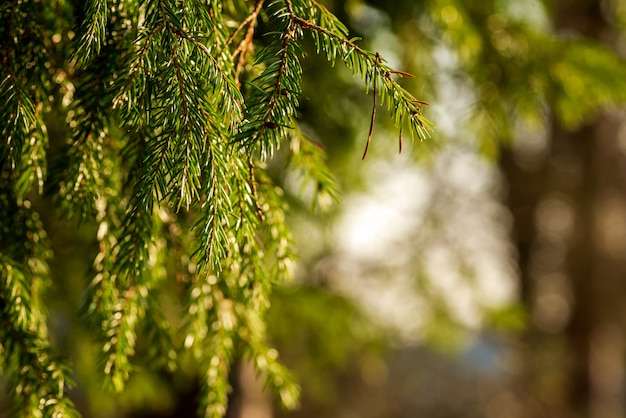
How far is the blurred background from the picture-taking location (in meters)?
2.32

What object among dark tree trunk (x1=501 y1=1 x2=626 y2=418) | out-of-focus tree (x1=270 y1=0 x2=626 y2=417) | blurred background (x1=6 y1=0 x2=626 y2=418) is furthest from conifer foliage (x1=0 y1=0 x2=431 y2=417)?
dark tree trunk (x1=501 y1=1 x2=626 y2=418)

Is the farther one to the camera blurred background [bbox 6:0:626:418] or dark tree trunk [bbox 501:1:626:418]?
dark tree trunk [bbox 501:1:626:418]

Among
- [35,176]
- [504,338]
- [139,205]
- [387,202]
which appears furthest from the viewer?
[504,338]

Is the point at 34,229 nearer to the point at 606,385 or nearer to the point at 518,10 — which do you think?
the point at 518,10

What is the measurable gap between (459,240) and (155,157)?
16.5 ft

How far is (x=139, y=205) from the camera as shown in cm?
98

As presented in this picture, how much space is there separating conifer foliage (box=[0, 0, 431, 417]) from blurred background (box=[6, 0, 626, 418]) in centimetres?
39

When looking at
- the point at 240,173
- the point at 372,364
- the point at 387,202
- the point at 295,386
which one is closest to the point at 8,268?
the point at 240,173

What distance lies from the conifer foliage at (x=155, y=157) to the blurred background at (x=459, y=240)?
394mm

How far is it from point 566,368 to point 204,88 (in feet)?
19.2

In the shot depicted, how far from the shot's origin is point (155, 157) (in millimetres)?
968

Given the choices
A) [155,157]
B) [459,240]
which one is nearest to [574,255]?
[459,240]

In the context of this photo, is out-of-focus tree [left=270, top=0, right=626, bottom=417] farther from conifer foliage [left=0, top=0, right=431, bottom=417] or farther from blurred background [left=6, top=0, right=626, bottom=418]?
conifer foliage [left=0, top=0, right=431, bottom=417]

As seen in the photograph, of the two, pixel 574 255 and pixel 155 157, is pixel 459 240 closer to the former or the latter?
pixel 574 255
